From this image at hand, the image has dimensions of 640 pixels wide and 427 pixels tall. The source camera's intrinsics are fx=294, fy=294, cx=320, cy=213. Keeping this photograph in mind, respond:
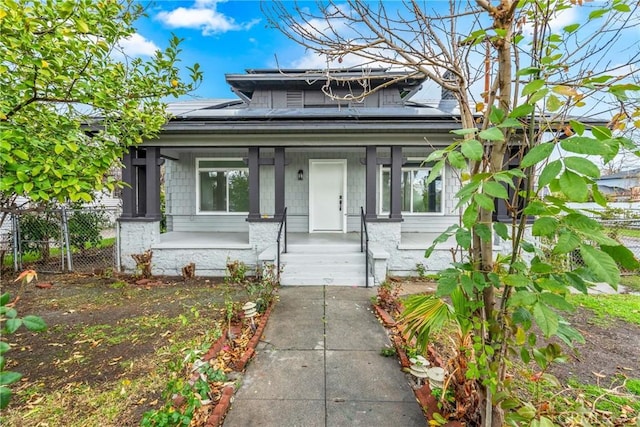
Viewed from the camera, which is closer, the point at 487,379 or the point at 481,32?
the point at 481,32

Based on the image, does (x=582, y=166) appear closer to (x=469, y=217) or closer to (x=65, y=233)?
(x=469, y=217)

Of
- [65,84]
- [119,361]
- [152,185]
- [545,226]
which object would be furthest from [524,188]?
[152,185]

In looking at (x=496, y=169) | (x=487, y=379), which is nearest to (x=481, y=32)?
(x=496, y=169)

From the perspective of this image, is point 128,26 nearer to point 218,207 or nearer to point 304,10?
point 304,10

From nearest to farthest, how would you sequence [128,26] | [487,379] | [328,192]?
[487,379]
[128,26]
[328,192]

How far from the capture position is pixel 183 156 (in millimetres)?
9734

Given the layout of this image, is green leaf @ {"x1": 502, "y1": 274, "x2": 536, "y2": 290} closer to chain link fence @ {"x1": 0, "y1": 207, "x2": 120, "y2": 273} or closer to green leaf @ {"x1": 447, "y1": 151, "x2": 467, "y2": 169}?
green leaf @ {"x1": 447, "y1": 151, "x2": 467, "y2": 169}


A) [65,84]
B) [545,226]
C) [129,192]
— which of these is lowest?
[545,226]

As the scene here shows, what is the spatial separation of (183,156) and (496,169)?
9.84 m

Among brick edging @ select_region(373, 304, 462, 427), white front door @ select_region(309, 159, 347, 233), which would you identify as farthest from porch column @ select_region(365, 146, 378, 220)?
white front door @ select_region(309, 159, 347, 233)

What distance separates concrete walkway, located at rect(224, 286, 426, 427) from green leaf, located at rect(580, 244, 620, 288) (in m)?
2.00

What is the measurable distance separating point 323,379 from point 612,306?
18.0 ft

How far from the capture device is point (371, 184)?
6.86m

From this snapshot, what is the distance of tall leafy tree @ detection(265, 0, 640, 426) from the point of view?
119 centimetres
